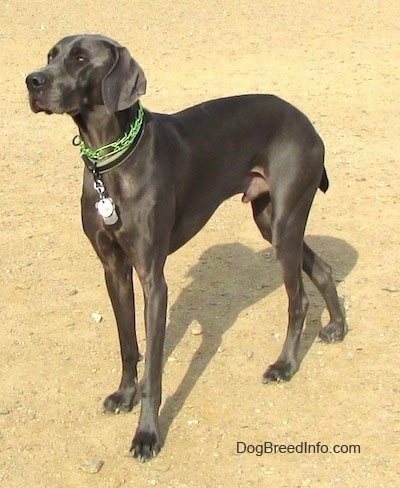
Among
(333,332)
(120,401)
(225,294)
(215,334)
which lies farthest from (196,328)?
(120,401)

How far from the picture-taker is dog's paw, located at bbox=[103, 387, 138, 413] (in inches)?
Answer: 189

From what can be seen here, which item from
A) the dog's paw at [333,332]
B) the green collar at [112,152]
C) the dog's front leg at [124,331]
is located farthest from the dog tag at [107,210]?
the dog's paw at [333,332]

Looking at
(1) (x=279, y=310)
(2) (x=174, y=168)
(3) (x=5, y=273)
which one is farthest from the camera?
(3) (x=5, y=273)

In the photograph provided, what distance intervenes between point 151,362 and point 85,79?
4.49 ft

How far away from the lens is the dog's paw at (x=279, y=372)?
5.07 metres

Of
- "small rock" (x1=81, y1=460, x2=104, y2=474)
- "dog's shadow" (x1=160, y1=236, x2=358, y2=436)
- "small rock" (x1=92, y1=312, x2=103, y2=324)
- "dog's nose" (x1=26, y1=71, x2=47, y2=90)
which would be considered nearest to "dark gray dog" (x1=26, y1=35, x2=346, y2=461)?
"dog's nose" (x1=26, y1=71, x2=47, y2=90)

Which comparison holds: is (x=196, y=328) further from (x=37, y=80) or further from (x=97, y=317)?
(x=37, y=80)

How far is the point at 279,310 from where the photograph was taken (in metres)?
5.87

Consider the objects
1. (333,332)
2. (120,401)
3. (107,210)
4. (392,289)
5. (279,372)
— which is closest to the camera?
(107,210)

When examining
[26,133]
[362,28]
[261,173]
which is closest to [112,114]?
[261,173]

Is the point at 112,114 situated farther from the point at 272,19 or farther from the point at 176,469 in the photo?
the point at 272,19

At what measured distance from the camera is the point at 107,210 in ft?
14.0

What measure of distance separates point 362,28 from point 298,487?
1015 cm

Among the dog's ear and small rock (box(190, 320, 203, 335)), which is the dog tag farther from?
small rock (box(190, 320, 203, 335))
